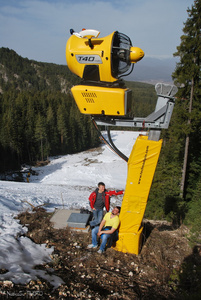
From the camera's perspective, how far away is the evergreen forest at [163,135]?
567 inches

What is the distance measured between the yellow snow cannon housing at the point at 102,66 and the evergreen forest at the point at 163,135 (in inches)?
163

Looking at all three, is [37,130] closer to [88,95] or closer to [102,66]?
[88,95]

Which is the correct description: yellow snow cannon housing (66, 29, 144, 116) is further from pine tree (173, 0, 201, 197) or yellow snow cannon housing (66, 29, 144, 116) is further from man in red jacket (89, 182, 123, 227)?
pine tree (173, 0, 201, 197)

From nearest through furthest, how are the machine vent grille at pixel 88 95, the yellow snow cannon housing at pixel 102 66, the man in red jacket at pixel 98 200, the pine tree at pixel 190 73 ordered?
the yellow snow cannon housing at pixel 102 66 < the machine vent grille at pixel 88 95 < the man in red jacket at pixel 98 200 < the pine tree at pixel 190 73

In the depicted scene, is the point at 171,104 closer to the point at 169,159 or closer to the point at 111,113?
the point at 111,113

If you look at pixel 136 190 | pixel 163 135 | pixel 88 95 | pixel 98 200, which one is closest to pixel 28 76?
pixel 163 135

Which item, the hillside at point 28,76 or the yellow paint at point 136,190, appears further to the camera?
the hillside at point 28,76

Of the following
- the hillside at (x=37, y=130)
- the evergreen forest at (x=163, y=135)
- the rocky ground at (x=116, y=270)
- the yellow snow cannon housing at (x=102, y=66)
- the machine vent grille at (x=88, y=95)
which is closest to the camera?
the rocky ground at (x=116, y=270)

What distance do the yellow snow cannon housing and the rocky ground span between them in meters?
3.62

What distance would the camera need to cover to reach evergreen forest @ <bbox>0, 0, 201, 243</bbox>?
47.3 feet

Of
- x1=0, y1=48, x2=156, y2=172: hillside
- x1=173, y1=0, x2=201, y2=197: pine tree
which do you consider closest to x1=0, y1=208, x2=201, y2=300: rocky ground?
x1=173, y1=0, x2=201, y2=197: pine tree

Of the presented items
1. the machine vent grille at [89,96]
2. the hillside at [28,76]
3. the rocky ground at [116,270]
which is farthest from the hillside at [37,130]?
the hillside at [28,76]

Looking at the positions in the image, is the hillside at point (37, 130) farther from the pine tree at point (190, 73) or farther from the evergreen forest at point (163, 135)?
the pine tree at point (190, 73)

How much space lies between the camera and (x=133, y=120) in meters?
5.36
